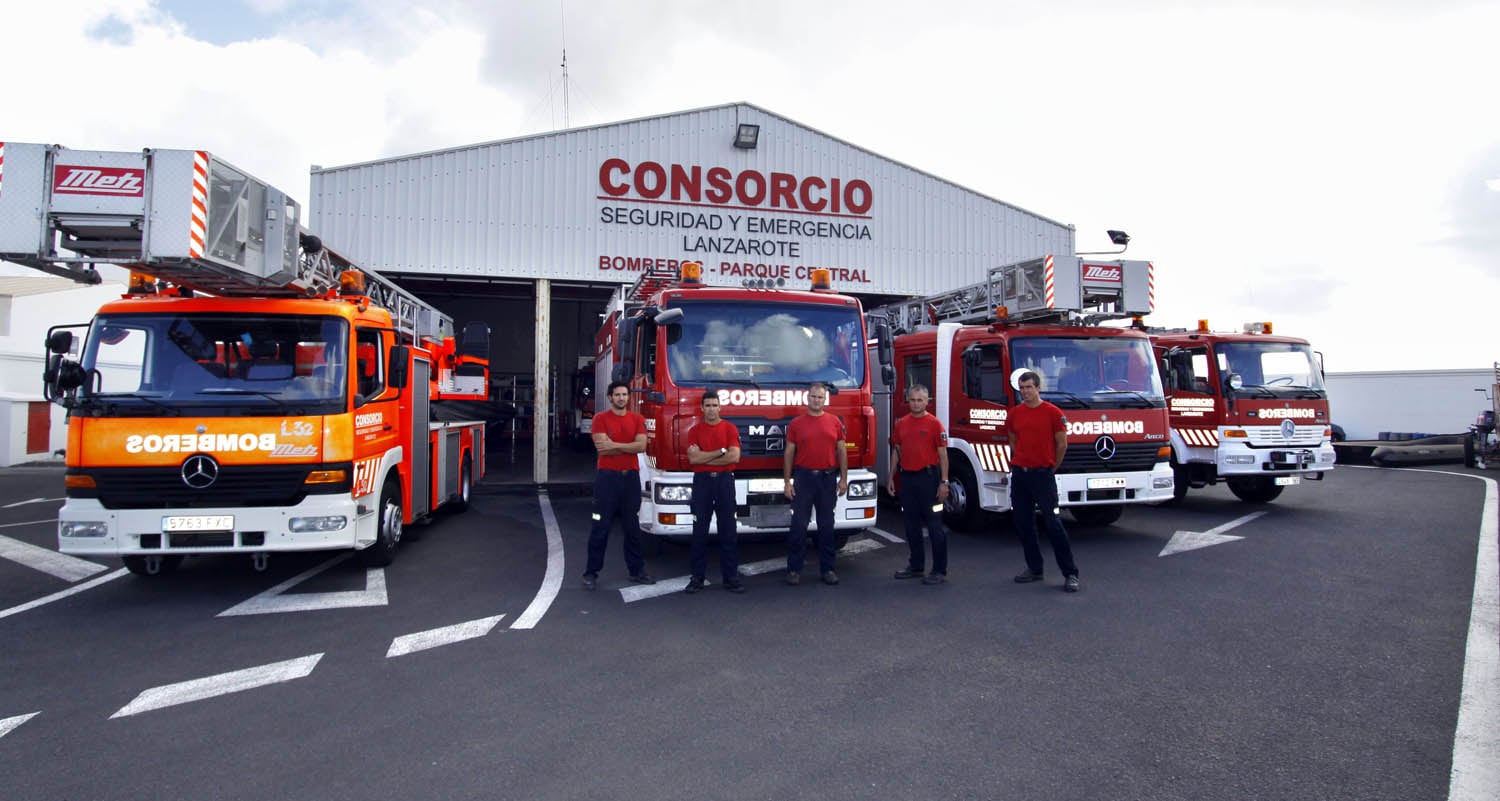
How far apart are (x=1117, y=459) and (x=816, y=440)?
13.0 feet

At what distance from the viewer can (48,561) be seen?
26.3ft

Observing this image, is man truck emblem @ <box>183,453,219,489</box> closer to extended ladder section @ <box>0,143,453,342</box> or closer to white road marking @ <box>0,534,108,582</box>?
extended ladder section @ <box>0,143,453,342</box>

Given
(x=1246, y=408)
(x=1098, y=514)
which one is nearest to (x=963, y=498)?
(x=1098, y=514)

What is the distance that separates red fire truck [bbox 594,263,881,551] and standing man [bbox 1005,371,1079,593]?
4.28 feet

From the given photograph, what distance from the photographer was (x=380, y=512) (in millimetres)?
7504

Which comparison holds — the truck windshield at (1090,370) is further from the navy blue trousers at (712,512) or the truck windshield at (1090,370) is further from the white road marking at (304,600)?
the white road marking at (304,600)

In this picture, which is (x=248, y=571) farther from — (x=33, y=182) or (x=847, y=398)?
(x=847, y=398)

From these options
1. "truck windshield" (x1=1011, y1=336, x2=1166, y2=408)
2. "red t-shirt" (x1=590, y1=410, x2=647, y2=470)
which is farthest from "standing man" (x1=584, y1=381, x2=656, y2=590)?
"truck windshield" (x1=1011, y1=336, x2=1166, y2=408)

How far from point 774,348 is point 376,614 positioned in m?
3.93

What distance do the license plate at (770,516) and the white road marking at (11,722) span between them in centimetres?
478

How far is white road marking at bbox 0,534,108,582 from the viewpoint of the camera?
755 centimetres

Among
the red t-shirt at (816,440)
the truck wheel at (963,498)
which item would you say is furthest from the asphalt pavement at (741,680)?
the truck wheel at (963,498)

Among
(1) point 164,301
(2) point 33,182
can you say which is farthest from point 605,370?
(2) point 33,182

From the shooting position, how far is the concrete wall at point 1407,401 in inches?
915
